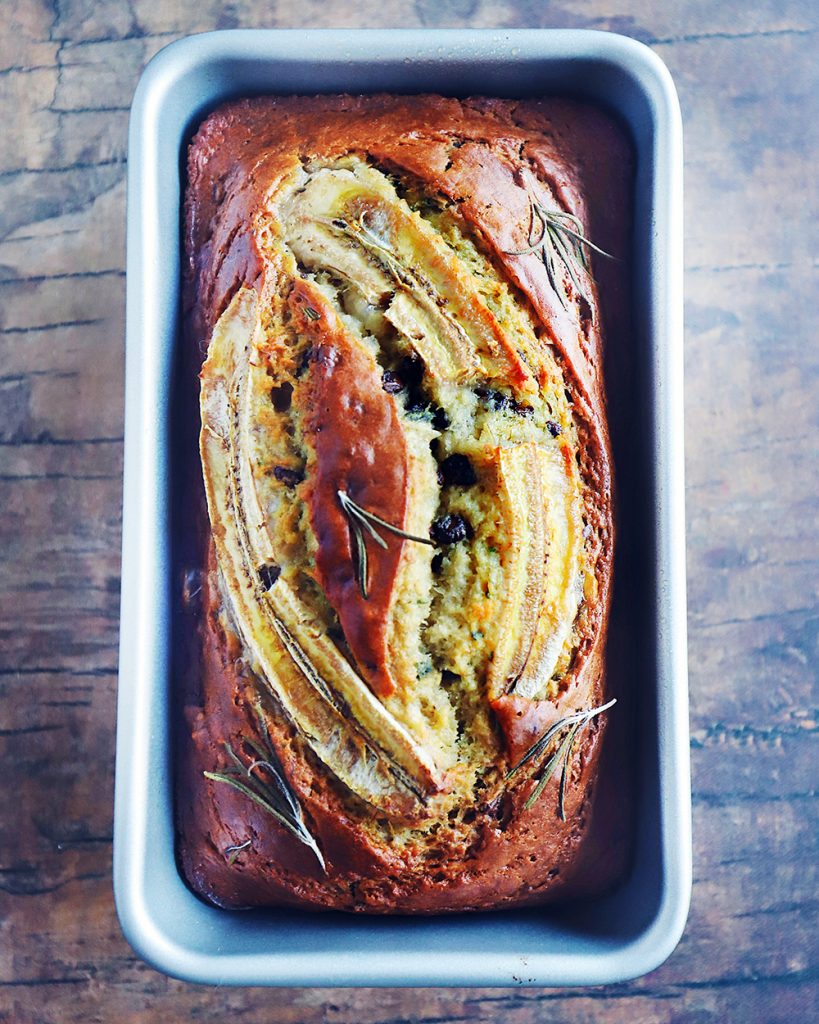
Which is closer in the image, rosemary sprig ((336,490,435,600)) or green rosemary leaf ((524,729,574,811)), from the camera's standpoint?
rosemary sprig ((336,490,435,600))

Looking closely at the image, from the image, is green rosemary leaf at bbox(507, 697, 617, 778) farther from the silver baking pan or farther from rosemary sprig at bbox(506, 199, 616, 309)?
rosemary sprig at bbox(506, 199, 616, 309)

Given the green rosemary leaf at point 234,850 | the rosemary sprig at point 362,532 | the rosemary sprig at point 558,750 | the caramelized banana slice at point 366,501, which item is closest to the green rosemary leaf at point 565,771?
the rosemary sprig at point 558,750

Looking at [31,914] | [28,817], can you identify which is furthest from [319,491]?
[31,914]

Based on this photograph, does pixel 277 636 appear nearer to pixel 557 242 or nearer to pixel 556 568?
pixel 556 568

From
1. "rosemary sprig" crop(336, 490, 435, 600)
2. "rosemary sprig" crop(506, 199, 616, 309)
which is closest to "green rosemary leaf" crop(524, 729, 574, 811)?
"rosemary sprig" crop(336, 490, 435, 600)

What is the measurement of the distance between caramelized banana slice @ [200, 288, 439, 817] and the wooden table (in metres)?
0.43

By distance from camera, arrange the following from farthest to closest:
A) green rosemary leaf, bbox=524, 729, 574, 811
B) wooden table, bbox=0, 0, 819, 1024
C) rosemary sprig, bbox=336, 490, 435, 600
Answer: wooden table, bbox=0, 0, 819, 1024
green rosemary leaf, bbox=524, 729, 574, 811
rosemary sprig, bbox=336, 490, 435, 600

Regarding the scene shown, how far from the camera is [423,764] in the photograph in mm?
1267

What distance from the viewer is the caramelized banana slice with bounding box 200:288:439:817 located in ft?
4.17

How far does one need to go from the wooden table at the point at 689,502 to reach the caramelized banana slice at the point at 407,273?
1.81 feet

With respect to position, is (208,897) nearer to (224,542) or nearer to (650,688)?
(224,542)

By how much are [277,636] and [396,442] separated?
0.33 meters

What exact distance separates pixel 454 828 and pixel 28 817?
861 millimetres

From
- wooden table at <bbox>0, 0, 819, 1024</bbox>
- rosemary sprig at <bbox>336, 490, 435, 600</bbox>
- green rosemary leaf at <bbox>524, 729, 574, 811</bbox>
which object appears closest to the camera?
rosemary sprig at <bbox>336, 490, 435, 600</bbox>
